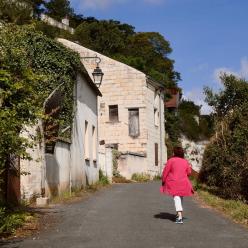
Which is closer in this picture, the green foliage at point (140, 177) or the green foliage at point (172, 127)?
the green foliage at point (140, 177)

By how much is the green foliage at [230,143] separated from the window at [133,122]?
21.0 meters

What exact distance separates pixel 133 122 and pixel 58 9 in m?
51.8

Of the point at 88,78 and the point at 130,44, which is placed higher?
the point at 130,44

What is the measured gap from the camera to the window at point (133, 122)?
141 ft

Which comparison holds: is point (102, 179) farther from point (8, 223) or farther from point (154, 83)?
point (8, 223)

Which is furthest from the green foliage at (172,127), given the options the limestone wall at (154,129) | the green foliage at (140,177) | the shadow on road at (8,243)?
the shadow on road at (8,243)

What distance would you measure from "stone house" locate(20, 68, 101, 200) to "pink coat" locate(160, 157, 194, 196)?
2873mm

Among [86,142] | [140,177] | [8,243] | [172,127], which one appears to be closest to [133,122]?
[140,177]

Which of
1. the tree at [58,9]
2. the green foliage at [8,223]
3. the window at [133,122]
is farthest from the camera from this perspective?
the tree at [58,9]

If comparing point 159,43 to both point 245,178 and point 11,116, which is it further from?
point 11,116

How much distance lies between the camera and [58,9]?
89938 mm

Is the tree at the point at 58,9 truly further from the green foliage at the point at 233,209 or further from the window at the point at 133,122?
the green foliage at the point at 233,209

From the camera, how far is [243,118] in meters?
18.1

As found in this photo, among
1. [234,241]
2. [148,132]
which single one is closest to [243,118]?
[234,241]
